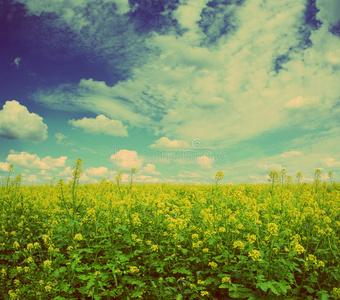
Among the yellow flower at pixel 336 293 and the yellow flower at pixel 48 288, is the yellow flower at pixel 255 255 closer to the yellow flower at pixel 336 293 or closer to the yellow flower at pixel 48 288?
the yellow flower at pixel 336 293

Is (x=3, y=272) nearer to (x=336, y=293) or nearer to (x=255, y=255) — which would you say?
(x=255, y=255)

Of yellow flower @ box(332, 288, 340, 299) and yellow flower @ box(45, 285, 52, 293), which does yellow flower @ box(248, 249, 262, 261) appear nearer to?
yellow flower @ box(332, 288, 340, 299)

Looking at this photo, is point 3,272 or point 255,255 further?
point 3,272

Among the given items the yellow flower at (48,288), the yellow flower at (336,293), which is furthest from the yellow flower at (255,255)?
the yellow flower at (48,288)

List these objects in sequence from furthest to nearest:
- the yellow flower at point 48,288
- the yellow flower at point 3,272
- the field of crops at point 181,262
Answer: the yellow flower at point 3,272 < the yellow flower at point 48,288 < the field of crops at point 181,262

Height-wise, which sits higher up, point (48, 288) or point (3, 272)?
point (48, 288)

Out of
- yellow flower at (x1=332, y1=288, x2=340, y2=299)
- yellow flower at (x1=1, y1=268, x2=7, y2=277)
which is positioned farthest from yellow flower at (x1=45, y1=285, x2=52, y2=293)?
yellow flower at (x1=332, y1=288, x2=340, y2=299)

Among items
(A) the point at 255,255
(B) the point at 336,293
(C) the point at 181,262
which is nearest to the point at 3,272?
(C) the point at 181,262

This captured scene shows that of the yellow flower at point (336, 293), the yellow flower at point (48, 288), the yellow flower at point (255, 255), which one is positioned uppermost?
the yellow flower at point (255, 255)

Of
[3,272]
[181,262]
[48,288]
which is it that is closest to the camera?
[48,288]

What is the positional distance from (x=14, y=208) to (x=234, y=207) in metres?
7.57

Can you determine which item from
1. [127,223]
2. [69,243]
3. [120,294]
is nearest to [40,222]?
[69,243]

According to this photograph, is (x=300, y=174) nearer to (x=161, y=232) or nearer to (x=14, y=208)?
(x=161, y=232)

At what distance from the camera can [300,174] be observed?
9.53 m
